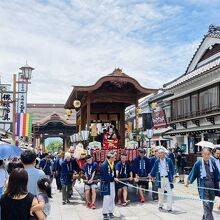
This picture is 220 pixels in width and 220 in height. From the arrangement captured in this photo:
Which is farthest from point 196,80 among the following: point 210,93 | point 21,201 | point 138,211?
point 21,201

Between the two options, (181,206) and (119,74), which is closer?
(181,206)

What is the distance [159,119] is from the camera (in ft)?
109

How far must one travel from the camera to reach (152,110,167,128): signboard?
32156mm

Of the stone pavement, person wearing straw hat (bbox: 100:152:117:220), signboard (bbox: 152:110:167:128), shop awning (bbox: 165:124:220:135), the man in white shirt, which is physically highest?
signboard (bbox: 152:110:167:128)

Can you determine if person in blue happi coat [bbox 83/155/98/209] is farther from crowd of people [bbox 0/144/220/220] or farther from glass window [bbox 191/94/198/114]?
glass window [bbox 191/94/198/114]

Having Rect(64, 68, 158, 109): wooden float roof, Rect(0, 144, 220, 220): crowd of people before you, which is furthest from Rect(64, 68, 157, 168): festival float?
Rect(0, 144, 220, 220): crowd of people

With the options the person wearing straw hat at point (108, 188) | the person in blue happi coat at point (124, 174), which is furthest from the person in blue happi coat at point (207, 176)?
the person in blue happi coat at point (124, 174)

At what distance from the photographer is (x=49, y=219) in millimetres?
8758

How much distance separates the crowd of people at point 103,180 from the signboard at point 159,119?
1882 cm

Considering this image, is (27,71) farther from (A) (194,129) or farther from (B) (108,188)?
(A) (194,129)

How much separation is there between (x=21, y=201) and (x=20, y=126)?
17715 mm

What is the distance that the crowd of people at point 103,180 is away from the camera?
11.4 feet

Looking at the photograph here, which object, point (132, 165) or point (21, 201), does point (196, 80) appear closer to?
point (132, 165)

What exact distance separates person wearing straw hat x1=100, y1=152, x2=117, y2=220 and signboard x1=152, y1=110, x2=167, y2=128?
23.1m
